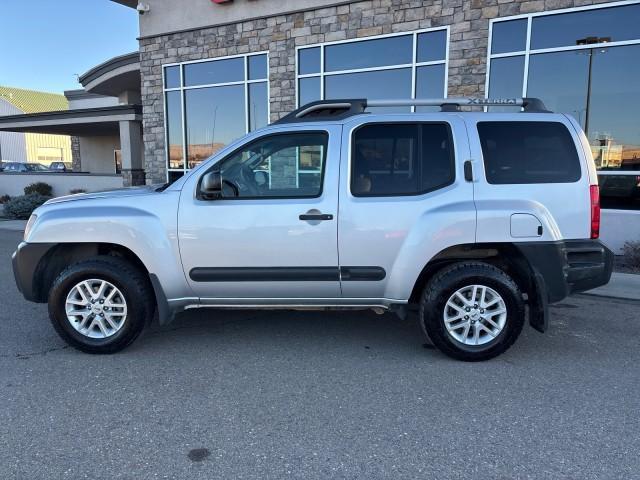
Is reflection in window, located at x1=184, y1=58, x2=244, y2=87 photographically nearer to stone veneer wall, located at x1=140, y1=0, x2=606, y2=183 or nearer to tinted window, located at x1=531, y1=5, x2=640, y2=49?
stone veneer wall, located at x1=140, y1=0, x2=606, y2=183

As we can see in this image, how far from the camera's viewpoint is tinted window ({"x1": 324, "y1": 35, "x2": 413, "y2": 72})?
9766 millimetres

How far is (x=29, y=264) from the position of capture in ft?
13.4

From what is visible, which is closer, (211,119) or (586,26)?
(586,26)

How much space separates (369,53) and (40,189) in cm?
1445

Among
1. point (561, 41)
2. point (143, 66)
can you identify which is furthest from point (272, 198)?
point (143, 66)

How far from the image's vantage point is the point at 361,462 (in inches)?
102

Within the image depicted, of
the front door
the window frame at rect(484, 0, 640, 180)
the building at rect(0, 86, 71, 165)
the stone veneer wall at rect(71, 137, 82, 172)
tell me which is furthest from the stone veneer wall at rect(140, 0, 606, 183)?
the building at rect(0, 86, 71, 165)

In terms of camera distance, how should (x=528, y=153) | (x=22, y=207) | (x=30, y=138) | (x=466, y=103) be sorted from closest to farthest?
1. (x=528, y=153)
2. (x=466, y=103)
3. (x=22, y=207)
4. (x=30, y=138)

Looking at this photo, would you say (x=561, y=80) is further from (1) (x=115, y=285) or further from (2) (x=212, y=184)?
(1) (x=115, y=285)

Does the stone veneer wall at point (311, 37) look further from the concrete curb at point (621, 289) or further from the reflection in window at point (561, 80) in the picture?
the concrete curb at point (621, 289)

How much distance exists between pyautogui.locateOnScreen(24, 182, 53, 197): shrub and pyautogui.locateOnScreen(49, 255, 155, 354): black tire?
16.4 m

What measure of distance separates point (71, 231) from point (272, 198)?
172 cm

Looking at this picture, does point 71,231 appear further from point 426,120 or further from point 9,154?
point 9,154

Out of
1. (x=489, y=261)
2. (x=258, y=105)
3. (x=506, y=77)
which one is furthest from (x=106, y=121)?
(x=489, y=261)
